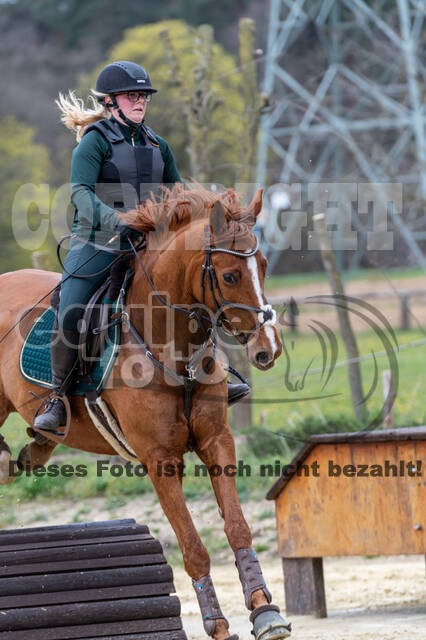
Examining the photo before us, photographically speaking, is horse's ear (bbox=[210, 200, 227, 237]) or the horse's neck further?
the horse's neck

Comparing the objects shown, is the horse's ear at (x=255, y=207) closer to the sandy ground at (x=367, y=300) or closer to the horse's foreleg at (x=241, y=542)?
the horse's foreleg at (x=241, y=542)

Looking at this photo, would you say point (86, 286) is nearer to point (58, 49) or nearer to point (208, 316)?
point (208, 316)

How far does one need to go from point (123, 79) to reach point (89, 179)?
0.61 m

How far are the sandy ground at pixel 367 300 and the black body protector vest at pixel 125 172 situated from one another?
1335 centimetres

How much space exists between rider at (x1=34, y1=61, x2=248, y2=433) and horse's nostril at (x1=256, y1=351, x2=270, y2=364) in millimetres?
1184

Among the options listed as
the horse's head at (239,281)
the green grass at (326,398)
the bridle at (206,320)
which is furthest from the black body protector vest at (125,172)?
the green grass at (326,398)

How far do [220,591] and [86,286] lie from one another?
395 centimetres

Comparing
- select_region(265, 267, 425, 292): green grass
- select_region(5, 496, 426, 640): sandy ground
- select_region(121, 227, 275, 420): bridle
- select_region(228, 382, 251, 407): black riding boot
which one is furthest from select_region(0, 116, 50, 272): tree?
select_region(121, 227, 275, 420): bridle

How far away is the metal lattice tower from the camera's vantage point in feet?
79.3

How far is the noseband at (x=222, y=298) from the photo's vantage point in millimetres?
4465

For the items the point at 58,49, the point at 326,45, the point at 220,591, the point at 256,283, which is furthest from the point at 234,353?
the point at 58,49

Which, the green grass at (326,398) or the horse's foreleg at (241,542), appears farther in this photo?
the green grass at (326,398)

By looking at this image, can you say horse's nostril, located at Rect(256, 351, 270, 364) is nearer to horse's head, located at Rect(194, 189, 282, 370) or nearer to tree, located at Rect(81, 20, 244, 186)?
horse's head, located at Rect(194, 189, 282, 370)

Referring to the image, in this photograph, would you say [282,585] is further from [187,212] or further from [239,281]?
[239,281]
